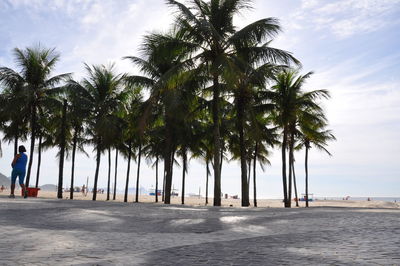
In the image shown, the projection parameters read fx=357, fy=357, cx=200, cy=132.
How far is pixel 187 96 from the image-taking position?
65.7 feet

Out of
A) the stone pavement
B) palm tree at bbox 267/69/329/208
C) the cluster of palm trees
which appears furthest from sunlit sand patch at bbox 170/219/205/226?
palm tree at bbox 267/69/329/208

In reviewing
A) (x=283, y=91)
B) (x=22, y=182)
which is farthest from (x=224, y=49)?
(x=22, y=182)

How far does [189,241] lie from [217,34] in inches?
471

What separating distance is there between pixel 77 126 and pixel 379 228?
88.7 feet

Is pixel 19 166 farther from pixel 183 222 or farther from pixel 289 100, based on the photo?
pixel 289 100

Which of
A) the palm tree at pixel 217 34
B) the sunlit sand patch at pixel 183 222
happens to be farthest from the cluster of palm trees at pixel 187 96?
the sunlit sand patch at pixel 183 222

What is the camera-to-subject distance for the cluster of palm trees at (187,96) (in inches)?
687

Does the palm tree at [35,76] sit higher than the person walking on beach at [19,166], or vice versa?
the palm tree at [35,76]

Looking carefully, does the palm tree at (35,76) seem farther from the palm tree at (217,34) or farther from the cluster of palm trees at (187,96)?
the palm tree at (217,34)

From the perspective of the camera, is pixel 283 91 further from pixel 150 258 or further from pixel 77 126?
pixel 150 258

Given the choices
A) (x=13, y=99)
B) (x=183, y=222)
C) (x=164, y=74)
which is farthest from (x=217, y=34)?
(x=13, y=99)

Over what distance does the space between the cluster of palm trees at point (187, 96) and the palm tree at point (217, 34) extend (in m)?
0.05

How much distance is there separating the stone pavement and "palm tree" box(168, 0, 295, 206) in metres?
9.22

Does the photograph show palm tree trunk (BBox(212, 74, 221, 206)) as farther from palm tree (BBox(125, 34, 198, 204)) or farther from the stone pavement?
the stone pavement
